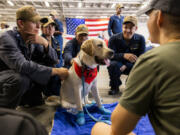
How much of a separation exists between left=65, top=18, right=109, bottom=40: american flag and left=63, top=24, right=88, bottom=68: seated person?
16.6 feet

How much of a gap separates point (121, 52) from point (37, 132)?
2812 millimetres

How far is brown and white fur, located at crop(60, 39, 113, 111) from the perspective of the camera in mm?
1858

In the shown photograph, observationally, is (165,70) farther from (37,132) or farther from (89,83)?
(89,83)

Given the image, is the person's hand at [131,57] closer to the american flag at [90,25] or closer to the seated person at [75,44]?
the seated person at [75,44]

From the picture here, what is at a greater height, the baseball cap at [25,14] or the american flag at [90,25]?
the baseball cap at [25,14]

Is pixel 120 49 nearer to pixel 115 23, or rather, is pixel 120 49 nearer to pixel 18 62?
pixel 115 23

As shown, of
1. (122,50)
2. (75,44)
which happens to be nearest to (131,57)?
(122,50)

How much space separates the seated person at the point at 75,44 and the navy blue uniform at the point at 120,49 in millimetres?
708

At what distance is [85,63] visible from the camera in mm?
1865

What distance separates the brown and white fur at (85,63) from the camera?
1858mm

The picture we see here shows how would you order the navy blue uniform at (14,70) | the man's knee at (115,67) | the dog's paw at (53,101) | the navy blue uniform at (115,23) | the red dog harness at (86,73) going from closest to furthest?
the navy blue uniform at (14,70) < the red dog harness at (86,73) < the dog's paw at (53,101) < the man's knee at (115,67) < the navy blue uniform at (115,23)

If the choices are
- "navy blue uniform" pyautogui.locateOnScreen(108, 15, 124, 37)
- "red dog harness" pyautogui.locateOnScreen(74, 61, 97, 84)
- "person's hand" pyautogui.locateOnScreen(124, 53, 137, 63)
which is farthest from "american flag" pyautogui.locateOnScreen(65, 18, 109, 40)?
"red dog harness" pyautogui.locateOnScreen(74, 61, 97, 84)

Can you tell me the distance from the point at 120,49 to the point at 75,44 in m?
0.99

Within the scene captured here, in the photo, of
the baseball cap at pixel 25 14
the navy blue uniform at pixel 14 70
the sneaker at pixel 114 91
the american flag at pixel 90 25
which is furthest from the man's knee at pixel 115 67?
the american flag at pixel 90 25
